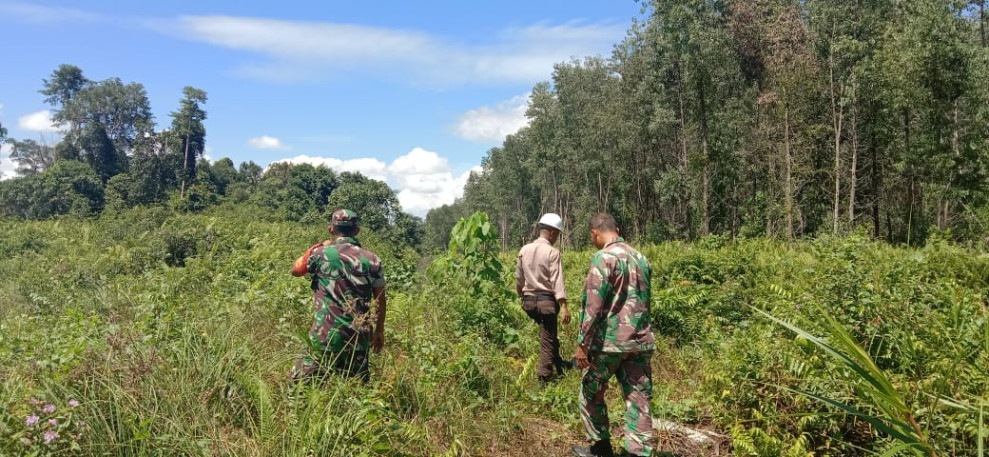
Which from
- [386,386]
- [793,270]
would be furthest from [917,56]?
[386,386]

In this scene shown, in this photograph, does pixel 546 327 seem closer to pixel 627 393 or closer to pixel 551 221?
pixel 551 221

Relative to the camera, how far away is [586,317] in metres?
3.72

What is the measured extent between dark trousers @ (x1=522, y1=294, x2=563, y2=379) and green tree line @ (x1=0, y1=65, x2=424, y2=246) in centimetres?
3961

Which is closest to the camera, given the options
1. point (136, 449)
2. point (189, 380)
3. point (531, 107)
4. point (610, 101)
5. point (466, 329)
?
point (136, 449)

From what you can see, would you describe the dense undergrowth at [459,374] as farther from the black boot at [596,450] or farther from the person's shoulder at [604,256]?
the person's shoulder at [604,256]

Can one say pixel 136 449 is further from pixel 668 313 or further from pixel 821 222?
pixel 821 222

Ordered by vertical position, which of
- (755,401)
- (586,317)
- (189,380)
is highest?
(586,317)

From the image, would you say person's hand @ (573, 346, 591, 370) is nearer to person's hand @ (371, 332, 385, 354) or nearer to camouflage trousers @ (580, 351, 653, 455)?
camouflage trousers @ (580, 351, 653, 455)

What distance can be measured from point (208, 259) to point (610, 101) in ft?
Answer: 98.3

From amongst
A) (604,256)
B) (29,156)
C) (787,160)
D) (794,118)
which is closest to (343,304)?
(604,256)

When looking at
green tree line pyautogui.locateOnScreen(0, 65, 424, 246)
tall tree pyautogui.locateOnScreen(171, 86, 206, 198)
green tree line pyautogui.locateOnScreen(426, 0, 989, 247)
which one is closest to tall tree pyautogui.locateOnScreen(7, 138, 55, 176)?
green tree line pyautogui.locateOnScreen(0, 65, 424, 246)

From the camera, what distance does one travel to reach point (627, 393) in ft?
12.2

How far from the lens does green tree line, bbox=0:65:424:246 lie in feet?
151

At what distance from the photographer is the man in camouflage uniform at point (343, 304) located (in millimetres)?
3805
